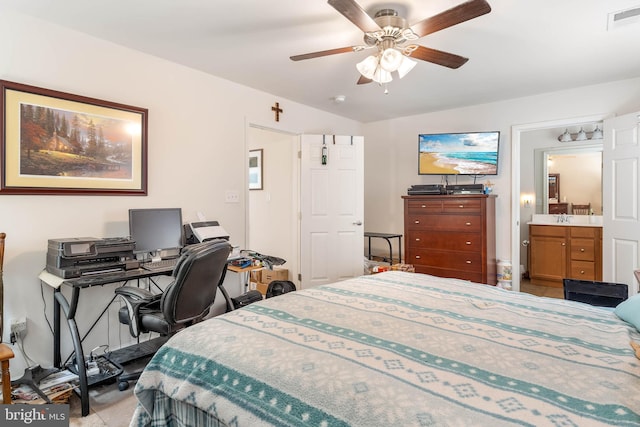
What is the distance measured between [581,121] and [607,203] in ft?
3.12

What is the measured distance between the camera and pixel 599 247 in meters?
4.45

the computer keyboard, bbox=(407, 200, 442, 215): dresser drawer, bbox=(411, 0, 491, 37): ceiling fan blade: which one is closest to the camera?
bbox=(411, 0, 491, 37): ceiling fan blade

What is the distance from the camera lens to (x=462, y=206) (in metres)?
3.93

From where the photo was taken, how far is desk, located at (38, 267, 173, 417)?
198cm

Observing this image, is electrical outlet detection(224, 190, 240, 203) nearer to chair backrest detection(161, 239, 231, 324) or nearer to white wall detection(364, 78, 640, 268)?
chair backrest detection(161, 239, 231, 324)

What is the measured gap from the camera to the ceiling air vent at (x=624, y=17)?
2.21 meters

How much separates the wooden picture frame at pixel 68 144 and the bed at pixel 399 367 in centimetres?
175

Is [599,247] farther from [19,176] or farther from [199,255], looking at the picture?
[19,176]

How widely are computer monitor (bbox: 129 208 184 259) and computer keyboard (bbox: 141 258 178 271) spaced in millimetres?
143

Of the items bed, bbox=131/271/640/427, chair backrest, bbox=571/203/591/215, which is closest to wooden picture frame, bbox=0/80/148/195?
bed, bbox=131/271/640/427

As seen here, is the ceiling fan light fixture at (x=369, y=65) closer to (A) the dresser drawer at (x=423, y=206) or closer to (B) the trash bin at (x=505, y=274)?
(A) the dresser drawer at (x=423, y=206)

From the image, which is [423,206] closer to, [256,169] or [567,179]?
[256,169]

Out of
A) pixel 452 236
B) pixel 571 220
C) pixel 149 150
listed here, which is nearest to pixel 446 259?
pixel 452 236

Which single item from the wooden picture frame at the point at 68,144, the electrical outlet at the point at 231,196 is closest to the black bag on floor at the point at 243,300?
the electrical outlet at the point at 231,196
